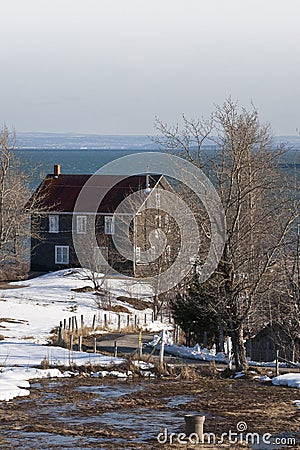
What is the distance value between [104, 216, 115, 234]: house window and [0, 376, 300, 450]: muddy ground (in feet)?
114

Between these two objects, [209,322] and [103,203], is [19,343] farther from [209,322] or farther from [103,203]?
[103,203]

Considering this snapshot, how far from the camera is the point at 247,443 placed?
13375 mm

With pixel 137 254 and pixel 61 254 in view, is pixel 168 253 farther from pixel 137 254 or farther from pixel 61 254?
pixel 61 254

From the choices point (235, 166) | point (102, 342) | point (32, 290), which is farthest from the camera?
point (32, 290)

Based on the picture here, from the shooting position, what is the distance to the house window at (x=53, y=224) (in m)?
60.3

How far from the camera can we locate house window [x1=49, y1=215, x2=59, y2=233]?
60281mm

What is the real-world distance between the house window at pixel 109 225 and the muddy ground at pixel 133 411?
34.9 meters

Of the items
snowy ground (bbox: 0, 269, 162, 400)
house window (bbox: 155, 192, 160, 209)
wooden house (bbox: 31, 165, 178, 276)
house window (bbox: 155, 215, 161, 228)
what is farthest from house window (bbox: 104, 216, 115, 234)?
house window (bbox: 155, 215, 161, 228)

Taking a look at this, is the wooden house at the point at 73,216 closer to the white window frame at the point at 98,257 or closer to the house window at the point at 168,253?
the white window frame at the point at 98,257

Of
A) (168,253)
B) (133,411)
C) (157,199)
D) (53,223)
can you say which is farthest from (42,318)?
(53,223)

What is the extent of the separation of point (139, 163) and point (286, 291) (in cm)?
3511

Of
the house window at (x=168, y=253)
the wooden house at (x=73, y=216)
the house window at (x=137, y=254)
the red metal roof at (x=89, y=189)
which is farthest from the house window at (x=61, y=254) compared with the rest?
the house window at (x=168, y=253)

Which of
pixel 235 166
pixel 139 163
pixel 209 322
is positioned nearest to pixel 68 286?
pixel 139 163

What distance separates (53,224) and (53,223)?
0.26ft
